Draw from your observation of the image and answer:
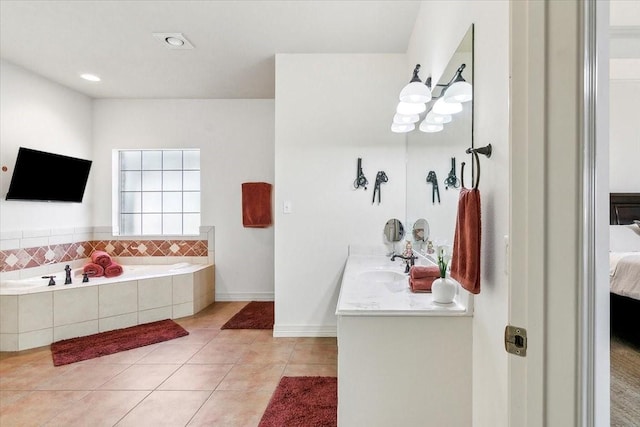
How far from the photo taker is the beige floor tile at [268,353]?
2.66 m

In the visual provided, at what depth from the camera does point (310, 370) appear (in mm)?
2475

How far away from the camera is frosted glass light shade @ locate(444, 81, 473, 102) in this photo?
1.51 m

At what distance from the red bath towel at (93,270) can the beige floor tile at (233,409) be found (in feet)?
7.97

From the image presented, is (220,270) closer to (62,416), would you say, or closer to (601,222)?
(62,416)

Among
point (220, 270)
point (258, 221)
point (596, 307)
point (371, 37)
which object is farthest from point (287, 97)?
point (596, 307)

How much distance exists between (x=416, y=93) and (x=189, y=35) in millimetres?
2042

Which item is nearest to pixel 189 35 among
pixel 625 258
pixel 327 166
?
pixel 327 166

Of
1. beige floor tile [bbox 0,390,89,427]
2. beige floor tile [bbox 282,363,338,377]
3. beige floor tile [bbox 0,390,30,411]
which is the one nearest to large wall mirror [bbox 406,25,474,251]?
beige floor tile [bbox 282,363,338,377]

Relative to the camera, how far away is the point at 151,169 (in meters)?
4.62

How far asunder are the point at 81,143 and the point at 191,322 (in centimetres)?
Result: 267

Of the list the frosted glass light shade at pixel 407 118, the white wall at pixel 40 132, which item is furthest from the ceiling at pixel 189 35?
the frosted glass light shade at pixel 407 118

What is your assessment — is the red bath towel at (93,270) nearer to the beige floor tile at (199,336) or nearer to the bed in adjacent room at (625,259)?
the beige floor tile at (199,336)

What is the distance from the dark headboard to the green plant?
0.67 meters

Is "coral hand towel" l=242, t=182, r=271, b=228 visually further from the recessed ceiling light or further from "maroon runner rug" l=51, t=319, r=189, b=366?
the recessed ceiling light
